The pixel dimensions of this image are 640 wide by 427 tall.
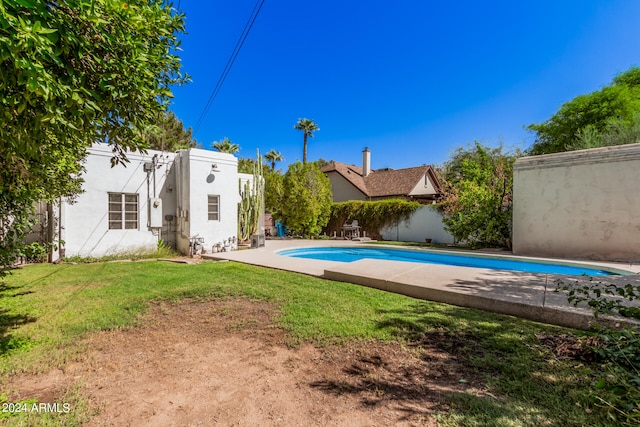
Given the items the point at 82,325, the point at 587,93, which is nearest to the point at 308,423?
the point at 82,325

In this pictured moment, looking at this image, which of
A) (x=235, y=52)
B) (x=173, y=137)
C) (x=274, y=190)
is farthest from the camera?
(x=173, y=137)

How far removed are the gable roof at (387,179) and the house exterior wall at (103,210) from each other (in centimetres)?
2069

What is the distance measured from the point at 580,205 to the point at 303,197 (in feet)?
44.3

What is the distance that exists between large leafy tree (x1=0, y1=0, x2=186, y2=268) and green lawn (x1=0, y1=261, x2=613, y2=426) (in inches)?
91.3

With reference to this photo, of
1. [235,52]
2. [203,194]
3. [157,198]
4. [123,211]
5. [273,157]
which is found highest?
[273,157]

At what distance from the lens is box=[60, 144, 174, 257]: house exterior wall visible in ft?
35.2

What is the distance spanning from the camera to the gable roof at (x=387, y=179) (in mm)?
28297

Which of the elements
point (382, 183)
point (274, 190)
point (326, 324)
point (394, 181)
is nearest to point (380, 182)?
point (382, 183)

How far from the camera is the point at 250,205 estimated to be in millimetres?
15797

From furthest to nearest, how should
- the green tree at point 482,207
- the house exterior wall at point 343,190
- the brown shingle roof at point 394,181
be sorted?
1. the house exterior wall at point 343,190
2. the brown shingle roof at point 394,181
3. the green tree at point 482,207

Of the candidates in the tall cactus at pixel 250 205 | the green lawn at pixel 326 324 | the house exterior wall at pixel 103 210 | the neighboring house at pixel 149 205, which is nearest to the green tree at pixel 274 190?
the tall cactus at pixel 250 205

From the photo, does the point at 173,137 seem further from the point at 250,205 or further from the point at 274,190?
the point at 250,205

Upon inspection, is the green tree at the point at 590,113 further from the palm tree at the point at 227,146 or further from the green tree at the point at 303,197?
the palm tree at the point at 227,146

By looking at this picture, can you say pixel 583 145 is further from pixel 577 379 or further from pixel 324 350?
pixel 324 350
